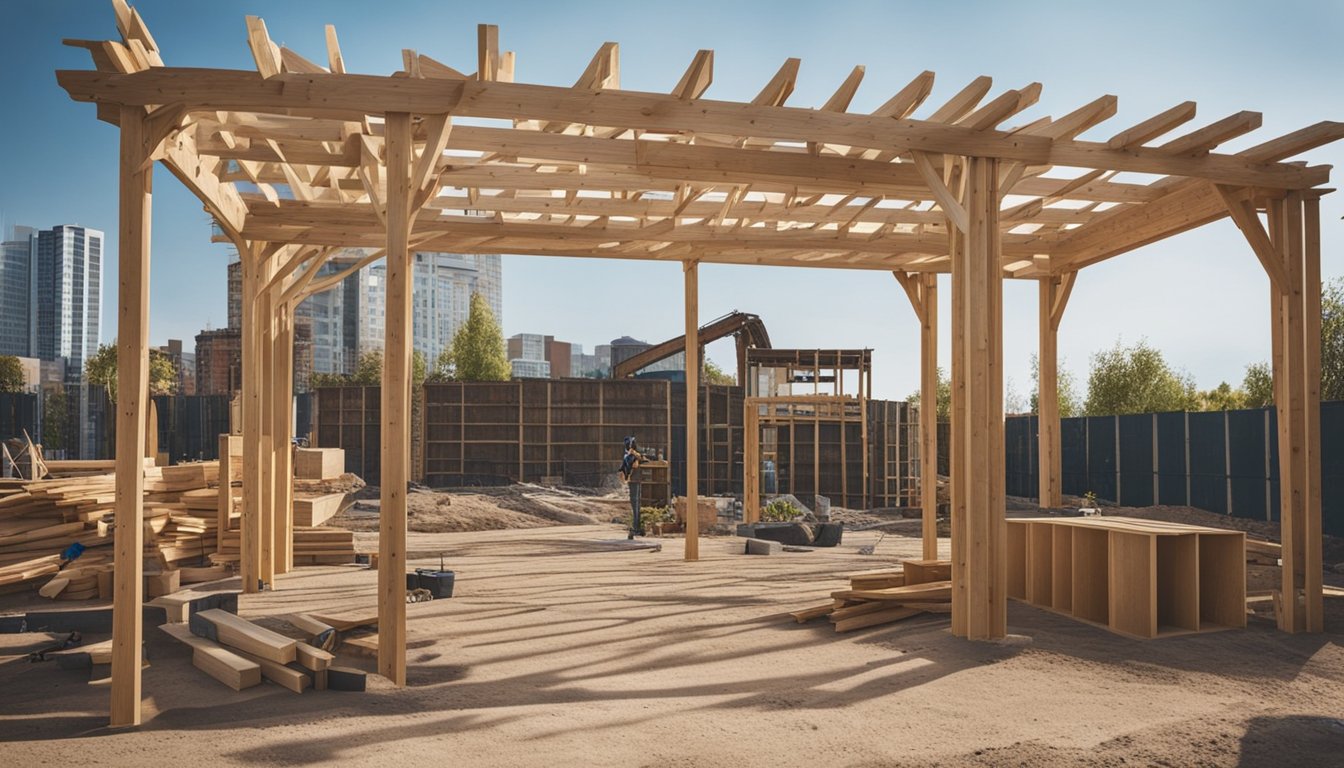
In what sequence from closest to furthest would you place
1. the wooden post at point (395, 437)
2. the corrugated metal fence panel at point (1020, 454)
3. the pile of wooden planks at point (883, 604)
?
the wooden post at point (395, 437) < the pile of wooden planks at point (883, 604) < the corrugated metal fence panel at point (1020, 454)

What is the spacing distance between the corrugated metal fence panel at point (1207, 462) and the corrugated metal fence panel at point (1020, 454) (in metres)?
5.84

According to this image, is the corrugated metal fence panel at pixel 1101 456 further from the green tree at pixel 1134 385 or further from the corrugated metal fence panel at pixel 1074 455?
the green tree at pixel 1134 385

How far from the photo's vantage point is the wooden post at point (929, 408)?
12.8 m

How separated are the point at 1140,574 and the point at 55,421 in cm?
4848

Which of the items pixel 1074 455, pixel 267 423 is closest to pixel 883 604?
pixel 267 423

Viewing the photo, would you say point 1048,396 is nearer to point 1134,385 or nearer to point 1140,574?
point 1140,574

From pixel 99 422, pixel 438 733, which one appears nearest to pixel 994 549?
pixel 438 733

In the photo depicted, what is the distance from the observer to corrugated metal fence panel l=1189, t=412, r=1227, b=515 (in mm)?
17672

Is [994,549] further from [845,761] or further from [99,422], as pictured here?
[99,422]

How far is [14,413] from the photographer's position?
94.0 feet

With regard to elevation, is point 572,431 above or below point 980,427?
below

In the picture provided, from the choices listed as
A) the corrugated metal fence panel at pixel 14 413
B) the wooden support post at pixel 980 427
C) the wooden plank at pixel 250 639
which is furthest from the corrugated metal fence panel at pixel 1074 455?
the corrugated metal fence panel at pixel 14 413

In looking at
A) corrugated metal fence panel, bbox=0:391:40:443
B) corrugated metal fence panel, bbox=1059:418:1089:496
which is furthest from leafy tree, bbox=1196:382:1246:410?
corrugated metal fence panel, bbox=0:391:40:443

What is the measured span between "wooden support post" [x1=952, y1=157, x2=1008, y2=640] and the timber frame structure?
0.07ft
